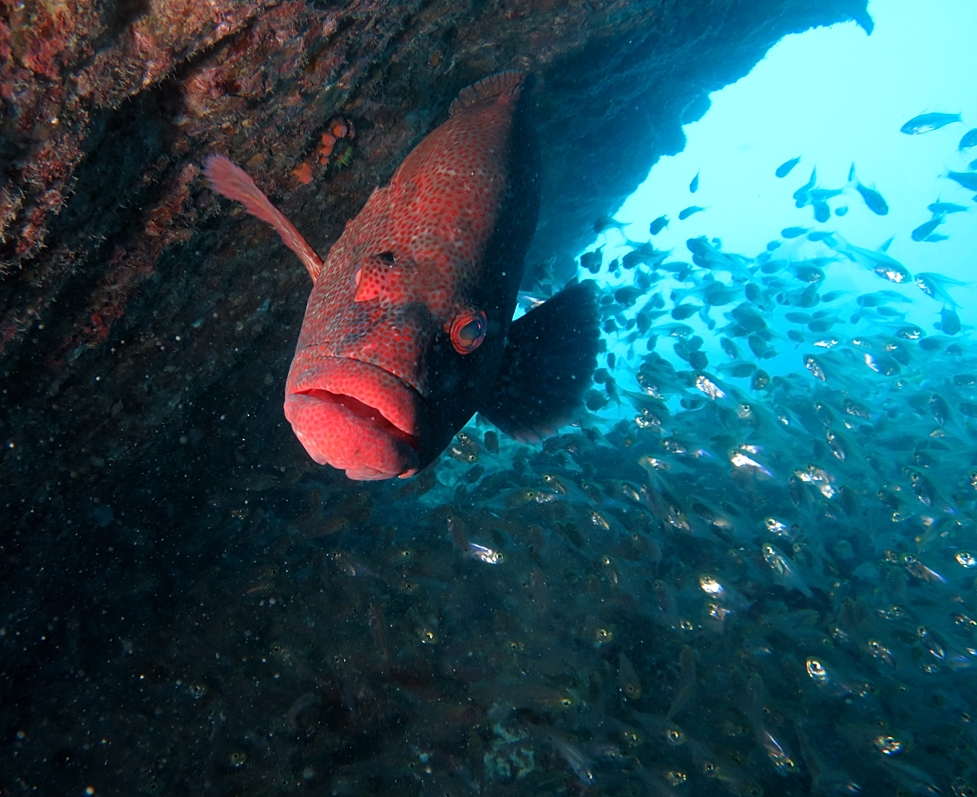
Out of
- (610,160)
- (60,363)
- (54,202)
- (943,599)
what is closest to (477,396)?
(54,202)

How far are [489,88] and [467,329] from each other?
2.77m

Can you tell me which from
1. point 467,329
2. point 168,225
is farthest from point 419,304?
point 168,225

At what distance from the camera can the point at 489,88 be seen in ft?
13.9

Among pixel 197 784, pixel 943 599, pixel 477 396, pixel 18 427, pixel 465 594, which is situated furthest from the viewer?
pixel 943 599

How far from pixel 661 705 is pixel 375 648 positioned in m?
3.56

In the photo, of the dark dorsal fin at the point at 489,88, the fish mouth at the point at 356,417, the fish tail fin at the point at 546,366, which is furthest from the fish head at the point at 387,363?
the dark dorsal fin at the point at 489,88

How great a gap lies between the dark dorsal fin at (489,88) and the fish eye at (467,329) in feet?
7.88

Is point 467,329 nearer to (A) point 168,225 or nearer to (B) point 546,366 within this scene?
(B) point 546,366

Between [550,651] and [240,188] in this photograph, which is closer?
[240,188]

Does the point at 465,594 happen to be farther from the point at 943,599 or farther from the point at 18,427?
the point at 943,599

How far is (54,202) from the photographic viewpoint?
7.11 ft

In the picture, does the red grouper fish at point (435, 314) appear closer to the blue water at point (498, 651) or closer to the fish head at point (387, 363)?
the fish head at point (387, 363)

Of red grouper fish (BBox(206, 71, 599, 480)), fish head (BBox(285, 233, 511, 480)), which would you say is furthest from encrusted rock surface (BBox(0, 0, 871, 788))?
fish head (BBox(285, 233, 511, 480))

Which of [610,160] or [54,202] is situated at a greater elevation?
[610,160]
